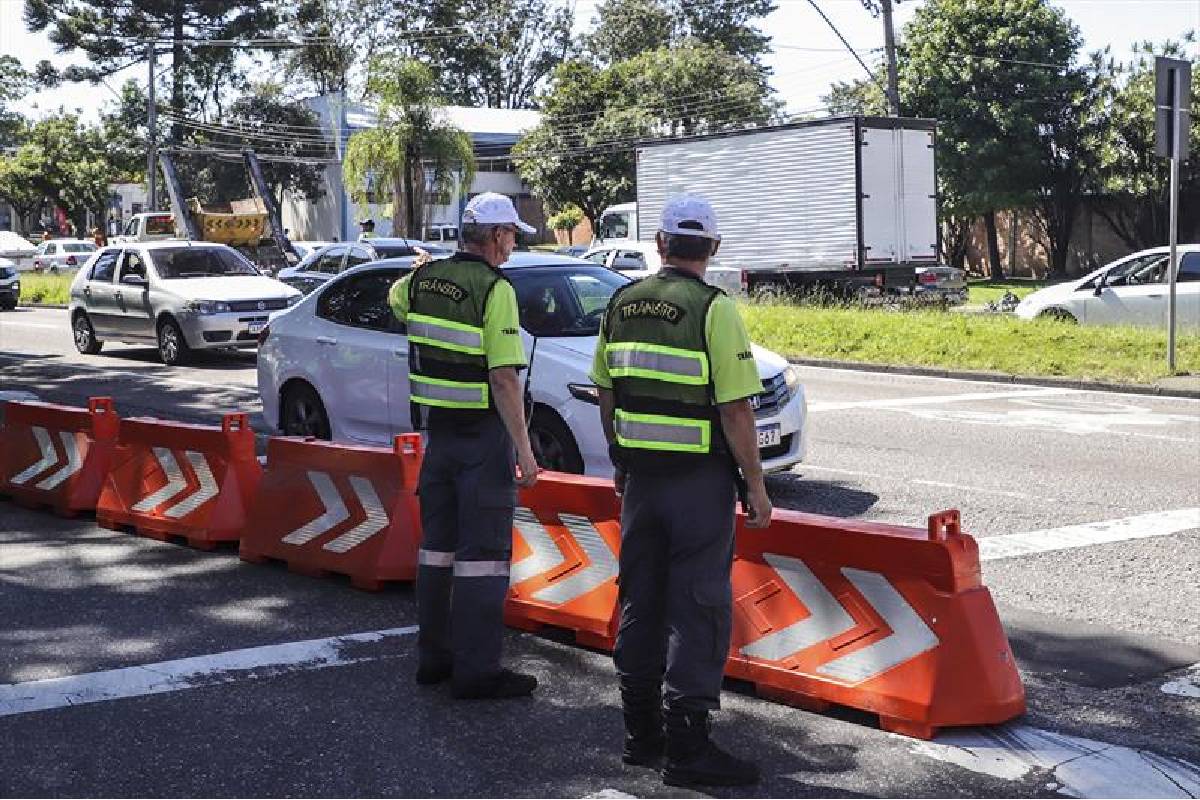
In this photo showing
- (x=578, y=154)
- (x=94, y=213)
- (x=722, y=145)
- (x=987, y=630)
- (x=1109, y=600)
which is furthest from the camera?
(x=94, y=213)

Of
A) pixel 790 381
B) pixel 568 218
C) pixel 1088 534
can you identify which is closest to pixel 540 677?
pixel 1088 534

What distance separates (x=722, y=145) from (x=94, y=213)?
5642 centimetres

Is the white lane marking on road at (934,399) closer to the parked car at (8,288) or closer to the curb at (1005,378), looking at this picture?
the curb at (1005,378)

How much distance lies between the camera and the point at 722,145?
3100cm

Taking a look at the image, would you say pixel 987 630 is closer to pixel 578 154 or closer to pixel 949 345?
pixel 949 345

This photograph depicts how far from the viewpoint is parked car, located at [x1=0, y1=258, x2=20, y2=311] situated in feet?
A: 110

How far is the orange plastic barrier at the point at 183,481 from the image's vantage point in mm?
8422

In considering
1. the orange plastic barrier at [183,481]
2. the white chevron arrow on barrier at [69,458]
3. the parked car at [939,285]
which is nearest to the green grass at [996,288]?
the parked car at [939,285]

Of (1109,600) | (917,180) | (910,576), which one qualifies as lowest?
(1109,600)

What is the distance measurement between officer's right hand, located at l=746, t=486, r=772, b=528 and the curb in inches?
467

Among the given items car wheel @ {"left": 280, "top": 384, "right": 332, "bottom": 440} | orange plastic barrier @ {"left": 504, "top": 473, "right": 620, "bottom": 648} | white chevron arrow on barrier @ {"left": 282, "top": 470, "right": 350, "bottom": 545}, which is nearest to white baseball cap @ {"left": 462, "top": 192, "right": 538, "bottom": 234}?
orange plastic barrier @ {"left": 504, "top": 473, "right": 620, "bottom": 648}

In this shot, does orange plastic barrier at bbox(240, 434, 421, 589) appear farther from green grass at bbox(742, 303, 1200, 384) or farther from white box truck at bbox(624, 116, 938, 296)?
white box truck at bbox(624, 116, 938, 296)

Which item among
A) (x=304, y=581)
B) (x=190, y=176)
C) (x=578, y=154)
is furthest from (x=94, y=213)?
(x=304, y=581)

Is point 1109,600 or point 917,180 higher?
point 917,180
